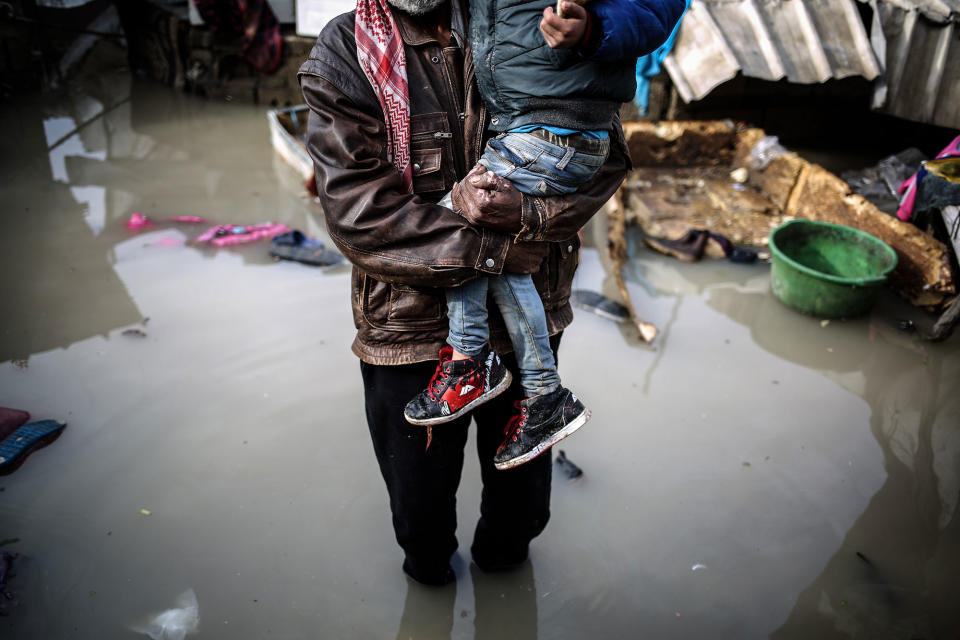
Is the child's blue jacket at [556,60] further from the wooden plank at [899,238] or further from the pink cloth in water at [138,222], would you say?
the pink cloth in water at [138,222]

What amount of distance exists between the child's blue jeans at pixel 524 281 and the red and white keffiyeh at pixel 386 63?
22 cm

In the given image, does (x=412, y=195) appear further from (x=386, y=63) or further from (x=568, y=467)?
(x=568, y=467)

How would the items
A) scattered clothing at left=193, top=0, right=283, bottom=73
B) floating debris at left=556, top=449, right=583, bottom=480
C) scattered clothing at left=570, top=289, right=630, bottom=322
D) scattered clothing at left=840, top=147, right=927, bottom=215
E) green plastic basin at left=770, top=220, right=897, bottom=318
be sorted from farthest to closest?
scattered clothing at left=193, top=0, right=283, bottom=73 → scattered clothing at left=840, top=147, right=927, bottom=215 → scattered clothing at left=570, top=289, right=630, bottom=322 → green plastic basin at left=770, top=220, right=897, bottom=318 → floating debris at left=556, top=449, right=583, bottom=480

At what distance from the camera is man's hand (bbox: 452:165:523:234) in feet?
4.85

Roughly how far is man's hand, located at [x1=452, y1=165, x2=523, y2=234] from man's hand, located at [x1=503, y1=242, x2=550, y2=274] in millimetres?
72

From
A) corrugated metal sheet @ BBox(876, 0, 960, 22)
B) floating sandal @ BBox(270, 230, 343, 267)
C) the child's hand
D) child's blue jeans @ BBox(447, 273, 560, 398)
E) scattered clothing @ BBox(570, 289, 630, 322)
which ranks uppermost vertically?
→ corrugated metal sheet @ BBox(876, 0, 960, 22)

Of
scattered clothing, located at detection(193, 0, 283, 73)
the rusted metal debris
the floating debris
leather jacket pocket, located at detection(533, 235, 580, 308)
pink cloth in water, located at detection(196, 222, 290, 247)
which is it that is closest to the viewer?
leather jacket pocket, located at detection(533, 235, 580, 308)

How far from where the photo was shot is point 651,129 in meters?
5.78

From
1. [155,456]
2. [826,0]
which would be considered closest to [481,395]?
[155,456]

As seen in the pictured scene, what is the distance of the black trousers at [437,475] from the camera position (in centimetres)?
181

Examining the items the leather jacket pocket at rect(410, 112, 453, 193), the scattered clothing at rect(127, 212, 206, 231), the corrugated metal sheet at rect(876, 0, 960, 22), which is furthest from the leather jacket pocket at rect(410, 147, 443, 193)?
the corrugated metal sheet at rect(876, 0, 960, 22)

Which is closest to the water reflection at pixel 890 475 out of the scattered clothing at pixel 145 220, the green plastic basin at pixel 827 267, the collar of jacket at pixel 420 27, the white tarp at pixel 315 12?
the green plastic basin at pixel 827 267

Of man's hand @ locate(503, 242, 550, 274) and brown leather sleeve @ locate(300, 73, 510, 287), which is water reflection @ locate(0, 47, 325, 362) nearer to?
brown leather sleeve @ locate(300, 73, 510, 287)

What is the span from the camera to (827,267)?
453 centimetres
